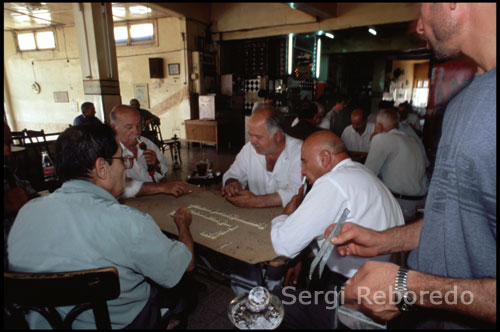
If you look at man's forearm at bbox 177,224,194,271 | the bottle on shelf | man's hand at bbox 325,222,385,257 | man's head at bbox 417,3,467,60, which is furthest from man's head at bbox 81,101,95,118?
man's head at bbox 417,3,467,60

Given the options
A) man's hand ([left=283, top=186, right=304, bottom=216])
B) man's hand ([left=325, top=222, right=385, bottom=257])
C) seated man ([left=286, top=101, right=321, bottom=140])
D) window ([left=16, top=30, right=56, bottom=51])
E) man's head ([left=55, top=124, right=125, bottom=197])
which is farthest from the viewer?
window ([left=16, top=30, right=56, bottom=51])

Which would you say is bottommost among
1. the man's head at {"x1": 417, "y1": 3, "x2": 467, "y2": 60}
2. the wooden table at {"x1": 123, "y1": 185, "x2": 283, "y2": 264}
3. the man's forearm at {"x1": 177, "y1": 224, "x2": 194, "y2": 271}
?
the wooden table at {"x1": 123, "y1": 185, "x2": 283, "y2": 264}

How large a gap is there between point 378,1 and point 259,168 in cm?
817

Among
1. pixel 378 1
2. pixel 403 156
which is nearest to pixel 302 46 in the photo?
pixel 378 1

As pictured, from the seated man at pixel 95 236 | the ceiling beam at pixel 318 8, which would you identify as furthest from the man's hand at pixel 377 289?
the ceiling beam at pixel 318 8

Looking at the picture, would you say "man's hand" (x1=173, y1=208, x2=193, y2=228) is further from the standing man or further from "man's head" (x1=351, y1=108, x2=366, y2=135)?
"man's head" (x1=351, y1=108, x2=366, y2=135)

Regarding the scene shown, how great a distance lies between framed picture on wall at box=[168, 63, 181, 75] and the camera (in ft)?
37.0

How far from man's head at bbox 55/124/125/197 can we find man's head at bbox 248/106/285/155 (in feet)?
5.51

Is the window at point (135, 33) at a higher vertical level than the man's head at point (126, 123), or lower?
higher

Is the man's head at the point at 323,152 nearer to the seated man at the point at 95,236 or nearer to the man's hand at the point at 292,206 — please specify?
the man's hand at the point at 292,206

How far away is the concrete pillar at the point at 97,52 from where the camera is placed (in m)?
7.44

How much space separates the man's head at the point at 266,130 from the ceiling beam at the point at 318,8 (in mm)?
5897

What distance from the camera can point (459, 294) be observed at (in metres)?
0.87

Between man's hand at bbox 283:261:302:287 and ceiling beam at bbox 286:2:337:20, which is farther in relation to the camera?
ceiling beam at bbox 286:2:337:20
